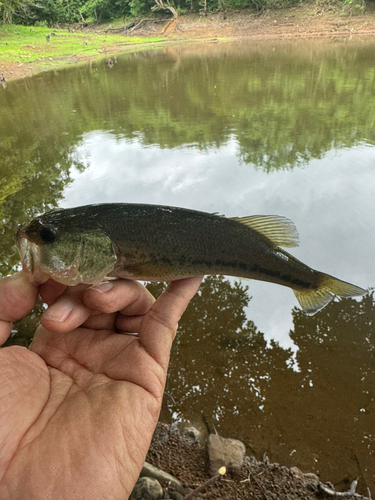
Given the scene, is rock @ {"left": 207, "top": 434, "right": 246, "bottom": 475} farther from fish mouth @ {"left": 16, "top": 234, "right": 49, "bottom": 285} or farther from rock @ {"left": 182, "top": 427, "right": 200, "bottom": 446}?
fish mouth @ {"left": 16, "top": 234, "right": 49, "bottom": 285}

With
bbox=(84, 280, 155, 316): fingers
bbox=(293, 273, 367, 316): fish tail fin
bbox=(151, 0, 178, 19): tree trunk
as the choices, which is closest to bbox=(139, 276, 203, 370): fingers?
bbox=(84, 280, 155, 316): fingers

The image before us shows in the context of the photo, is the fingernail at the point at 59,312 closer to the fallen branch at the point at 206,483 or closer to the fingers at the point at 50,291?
the fingers at the point at 50,291

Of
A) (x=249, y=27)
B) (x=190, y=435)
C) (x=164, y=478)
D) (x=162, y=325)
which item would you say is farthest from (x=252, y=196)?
(x=249, y=27)

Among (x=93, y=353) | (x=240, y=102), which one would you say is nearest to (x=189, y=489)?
(x=93, y=353)

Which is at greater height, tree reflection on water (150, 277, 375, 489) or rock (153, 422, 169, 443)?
rock (153, 422, 169, 443)

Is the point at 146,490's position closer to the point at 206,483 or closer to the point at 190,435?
the point at 206,483

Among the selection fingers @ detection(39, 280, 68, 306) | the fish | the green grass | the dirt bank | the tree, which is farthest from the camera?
the tree
